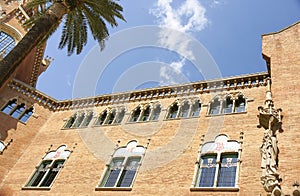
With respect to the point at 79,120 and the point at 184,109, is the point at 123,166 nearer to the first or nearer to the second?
the point at 184,109

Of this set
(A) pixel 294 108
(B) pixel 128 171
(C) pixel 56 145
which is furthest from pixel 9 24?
(A) pixel 294 108

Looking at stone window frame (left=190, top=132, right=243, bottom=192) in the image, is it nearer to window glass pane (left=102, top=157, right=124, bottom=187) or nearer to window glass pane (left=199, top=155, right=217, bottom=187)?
window glass pane (left=199, top=155, right=217, bottom=187)

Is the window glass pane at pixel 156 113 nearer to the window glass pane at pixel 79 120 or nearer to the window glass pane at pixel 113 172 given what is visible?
the window glass pane at pixel 113 172

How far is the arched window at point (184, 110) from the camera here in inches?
613

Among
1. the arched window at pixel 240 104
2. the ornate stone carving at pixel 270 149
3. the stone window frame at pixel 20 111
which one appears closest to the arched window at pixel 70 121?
the stone window frame at pixel 20 111

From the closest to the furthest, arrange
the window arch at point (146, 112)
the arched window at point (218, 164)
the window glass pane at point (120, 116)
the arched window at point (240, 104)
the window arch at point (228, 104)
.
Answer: the arched window at point (218, 164) < the arched window at point (240, 104) < the window arch at point (228, 104) < the window arch at point (146, 112) < the window glass pane at point (120, 116)

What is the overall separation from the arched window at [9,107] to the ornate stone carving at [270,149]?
1564cm

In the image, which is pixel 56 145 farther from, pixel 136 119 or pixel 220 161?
pixel 220 161

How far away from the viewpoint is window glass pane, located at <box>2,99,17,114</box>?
19267mm

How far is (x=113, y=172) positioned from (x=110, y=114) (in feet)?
15.7

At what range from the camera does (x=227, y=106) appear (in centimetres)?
1499

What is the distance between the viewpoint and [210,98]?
15.7 metres

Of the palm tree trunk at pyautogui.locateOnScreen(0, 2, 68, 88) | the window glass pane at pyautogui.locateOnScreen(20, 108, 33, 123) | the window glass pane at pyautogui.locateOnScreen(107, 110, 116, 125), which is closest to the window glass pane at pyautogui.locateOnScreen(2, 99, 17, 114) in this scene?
the window glass pane at pyautogui.locateOnScreen(20, 108, 33, 123)

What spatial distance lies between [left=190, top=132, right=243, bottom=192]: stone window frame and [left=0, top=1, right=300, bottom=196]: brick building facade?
0.04 meters
